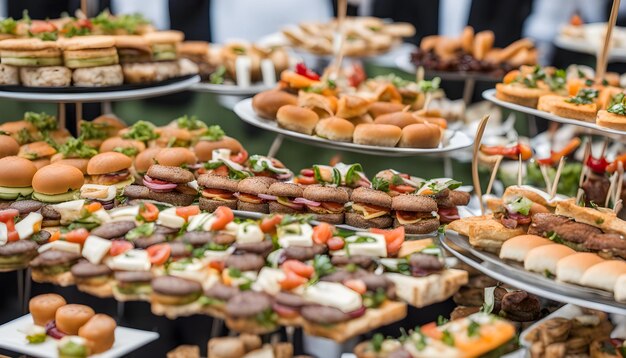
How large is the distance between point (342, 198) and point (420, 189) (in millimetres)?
310

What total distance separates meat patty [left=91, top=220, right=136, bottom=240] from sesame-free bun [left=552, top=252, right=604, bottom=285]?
131 cm

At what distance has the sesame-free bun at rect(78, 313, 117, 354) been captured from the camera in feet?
7.68

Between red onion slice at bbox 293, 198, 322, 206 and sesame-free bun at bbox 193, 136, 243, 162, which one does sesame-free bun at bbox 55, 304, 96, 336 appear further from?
sesame-free bun at bbox 193, 136, 243, 162

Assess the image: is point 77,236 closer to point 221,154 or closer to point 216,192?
point 216,192

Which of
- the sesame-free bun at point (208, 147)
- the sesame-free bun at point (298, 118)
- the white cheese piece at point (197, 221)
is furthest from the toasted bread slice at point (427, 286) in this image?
the sesame-free bun at point (208, 147)

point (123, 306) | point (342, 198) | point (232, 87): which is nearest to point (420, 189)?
point (342, 198)

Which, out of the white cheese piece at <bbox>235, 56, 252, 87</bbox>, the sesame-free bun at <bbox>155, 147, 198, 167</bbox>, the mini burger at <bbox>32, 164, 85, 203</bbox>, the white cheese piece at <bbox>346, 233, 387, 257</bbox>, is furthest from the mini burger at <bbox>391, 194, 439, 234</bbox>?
the white cheese piece at <bbox>235, 56, 252, 87</bbox>

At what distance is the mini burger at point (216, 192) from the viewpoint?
281 centimetres

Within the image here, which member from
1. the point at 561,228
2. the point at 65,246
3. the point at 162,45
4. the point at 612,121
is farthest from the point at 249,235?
the point at 162,45

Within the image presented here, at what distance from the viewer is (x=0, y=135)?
10.7 ft

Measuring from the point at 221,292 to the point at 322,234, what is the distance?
0.42m

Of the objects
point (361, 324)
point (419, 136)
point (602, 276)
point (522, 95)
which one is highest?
point (522, 95)

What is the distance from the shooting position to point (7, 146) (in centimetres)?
318

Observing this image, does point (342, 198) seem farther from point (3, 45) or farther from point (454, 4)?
point (454, 4)
